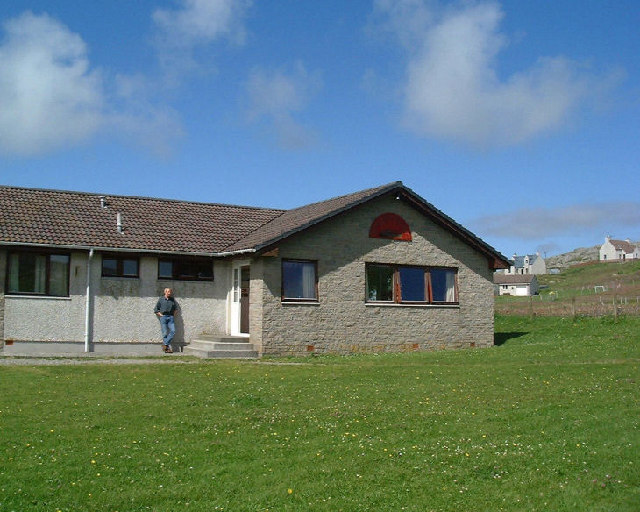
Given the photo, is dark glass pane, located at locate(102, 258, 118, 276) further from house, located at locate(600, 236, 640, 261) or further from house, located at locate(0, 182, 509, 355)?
house, located at locate(600, 236, 640, 261)

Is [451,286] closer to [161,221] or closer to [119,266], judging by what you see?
[161,221]

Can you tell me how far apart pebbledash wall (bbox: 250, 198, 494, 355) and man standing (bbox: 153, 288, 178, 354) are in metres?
2.51

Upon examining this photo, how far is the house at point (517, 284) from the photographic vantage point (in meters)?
108

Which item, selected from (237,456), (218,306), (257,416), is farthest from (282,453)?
(218,306)

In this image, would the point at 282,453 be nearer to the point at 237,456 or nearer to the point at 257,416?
the point at 237,456

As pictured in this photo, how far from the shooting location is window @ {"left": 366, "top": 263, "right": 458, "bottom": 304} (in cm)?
2405

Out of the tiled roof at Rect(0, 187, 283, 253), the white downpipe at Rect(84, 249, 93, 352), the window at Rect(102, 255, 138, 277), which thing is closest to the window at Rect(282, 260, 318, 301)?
the tiled roof at Rect(0, 187, 283, 253)

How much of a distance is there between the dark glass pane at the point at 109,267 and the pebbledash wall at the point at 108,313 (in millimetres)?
147

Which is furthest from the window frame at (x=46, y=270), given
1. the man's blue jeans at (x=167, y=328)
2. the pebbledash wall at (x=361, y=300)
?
the pebbledash wall at (x=361, y=300)

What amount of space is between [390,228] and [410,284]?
2.05 meters

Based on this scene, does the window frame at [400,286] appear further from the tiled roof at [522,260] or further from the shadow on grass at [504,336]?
the tiled roof at [522,260]

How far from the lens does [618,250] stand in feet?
488

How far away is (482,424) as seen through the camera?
1047 centimetres

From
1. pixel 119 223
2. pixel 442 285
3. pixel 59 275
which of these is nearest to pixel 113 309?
pixel 59 275
